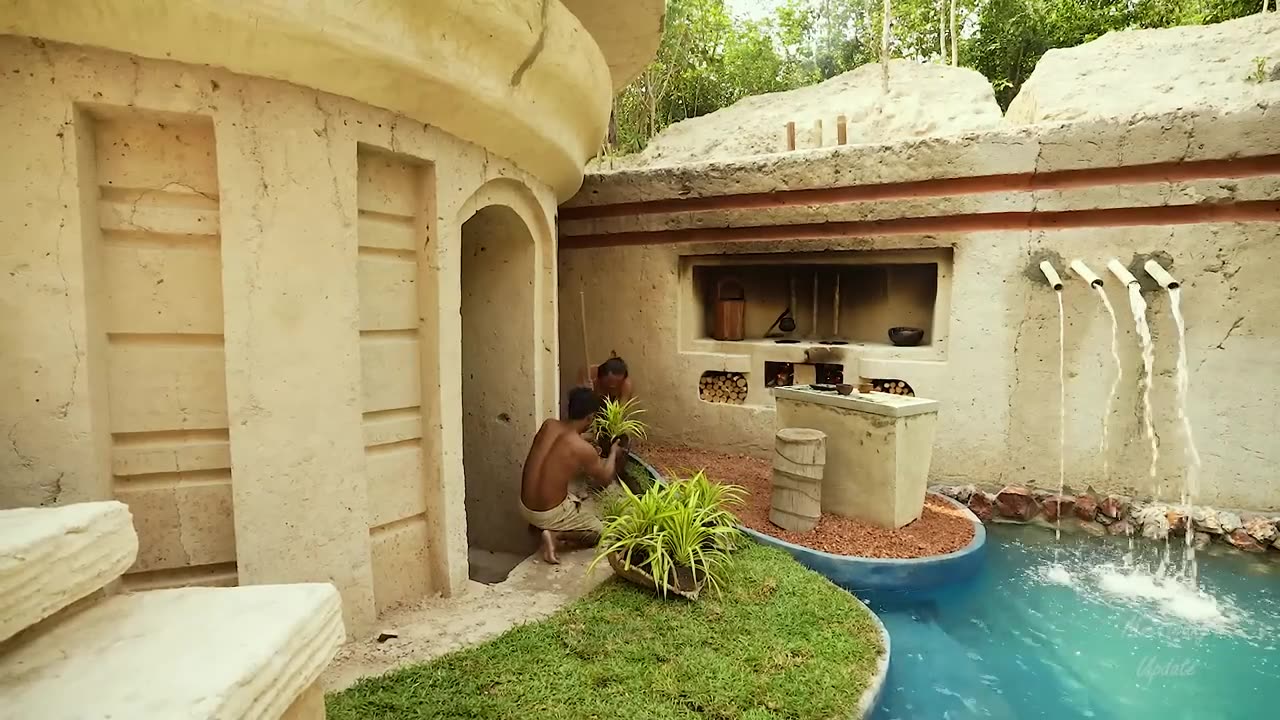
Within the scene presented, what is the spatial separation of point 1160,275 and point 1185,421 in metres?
1.31

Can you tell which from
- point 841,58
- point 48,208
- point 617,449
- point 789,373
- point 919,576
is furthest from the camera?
point 841,58

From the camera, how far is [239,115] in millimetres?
2760

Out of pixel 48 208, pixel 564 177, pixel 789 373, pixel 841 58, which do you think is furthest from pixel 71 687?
pixel 841 58

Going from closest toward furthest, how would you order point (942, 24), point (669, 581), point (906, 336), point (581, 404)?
point (669, 581) → point (581, 404) → point (906, 336) → point (942, 24)

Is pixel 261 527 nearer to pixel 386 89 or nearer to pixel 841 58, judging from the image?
pixel 386 89

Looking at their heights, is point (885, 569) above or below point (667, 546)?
below

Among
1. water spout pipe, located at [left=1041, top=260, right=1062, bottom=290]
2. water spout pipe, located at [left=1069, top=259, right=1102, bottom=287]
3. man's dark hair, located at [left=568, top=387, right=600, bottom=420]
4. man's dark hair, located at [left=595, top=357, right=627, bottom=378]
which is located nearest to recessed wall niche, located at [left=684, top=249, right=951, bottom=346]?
man's dark hair, located at [left=595, top=357, right=627, bottom=378]

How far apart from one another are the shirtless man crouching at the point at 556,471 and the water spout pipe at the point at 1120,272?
15.1 feet

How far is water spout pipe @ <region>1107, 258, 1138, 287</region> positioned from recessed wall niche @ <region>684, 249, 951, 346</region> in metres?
1.95

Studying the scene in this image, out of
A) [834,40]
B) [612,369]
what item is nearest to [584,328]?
[612,369]

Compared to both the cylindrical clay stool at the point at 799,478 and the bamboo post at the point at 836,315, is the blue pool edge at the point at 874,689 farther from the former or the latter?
the bamboo post at the point at 836,315

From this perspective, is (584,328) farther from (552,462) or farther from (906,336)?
(906,336)

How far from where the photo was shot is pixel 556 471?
14.6 feet

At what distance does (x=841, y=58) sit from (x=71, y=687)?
2090 cm
